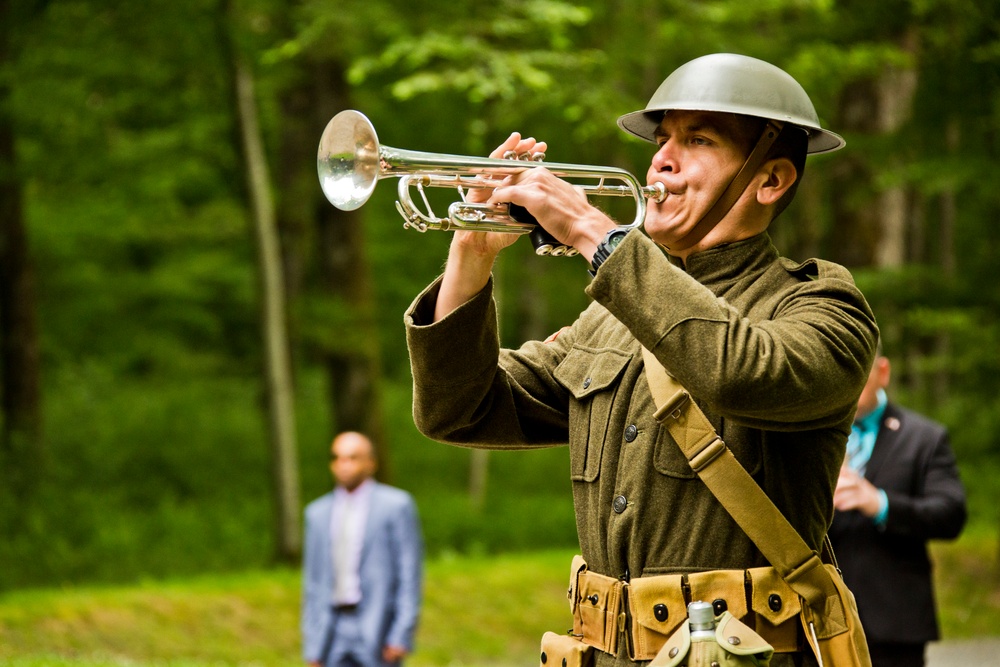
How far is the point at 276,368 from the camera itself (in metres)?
14.1

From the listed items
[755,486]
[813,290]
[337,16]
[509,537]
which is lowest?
[509,537]

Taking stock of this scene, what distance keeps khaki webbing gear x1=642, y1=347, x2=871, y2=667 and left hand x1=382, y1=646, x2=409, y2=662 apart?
5.53m

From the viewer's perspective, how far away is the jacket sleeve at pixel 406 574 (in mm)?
8383

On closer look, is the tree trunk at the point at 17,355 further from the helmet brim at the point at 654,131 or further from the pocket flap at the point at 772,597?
the pocket flap at the point at 772,597

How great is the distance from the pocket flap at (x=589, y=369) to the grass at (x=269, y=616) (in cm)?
708

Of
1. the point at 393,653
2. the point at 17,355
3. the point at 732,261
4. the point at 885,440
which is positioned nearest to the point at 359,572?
the point at 393,653

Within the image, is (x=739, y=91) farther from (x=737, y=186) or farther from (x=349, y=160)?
(x=349, y=160)

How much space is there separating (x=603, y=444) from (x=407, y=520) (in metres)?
5.65

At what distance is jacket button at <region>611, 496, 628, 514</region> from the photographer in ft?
10.0

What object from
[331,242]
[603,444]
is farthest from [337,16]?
[603,444]

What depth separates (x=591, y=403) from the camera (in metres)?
3.27

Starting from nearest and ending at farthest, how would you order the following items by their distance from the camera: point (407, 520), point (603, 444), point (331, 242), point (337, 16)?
point (603, 444) → point (407, 520) → point (337, 16) → point (331, 242)

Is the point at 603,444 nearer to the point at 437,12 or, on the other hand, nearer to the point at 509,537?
the point at 437,12

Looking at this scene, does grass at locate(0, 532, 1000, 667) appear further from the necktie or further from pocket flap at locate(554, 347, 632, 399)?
pocket flap at locate(554, 347, 632, 399)
